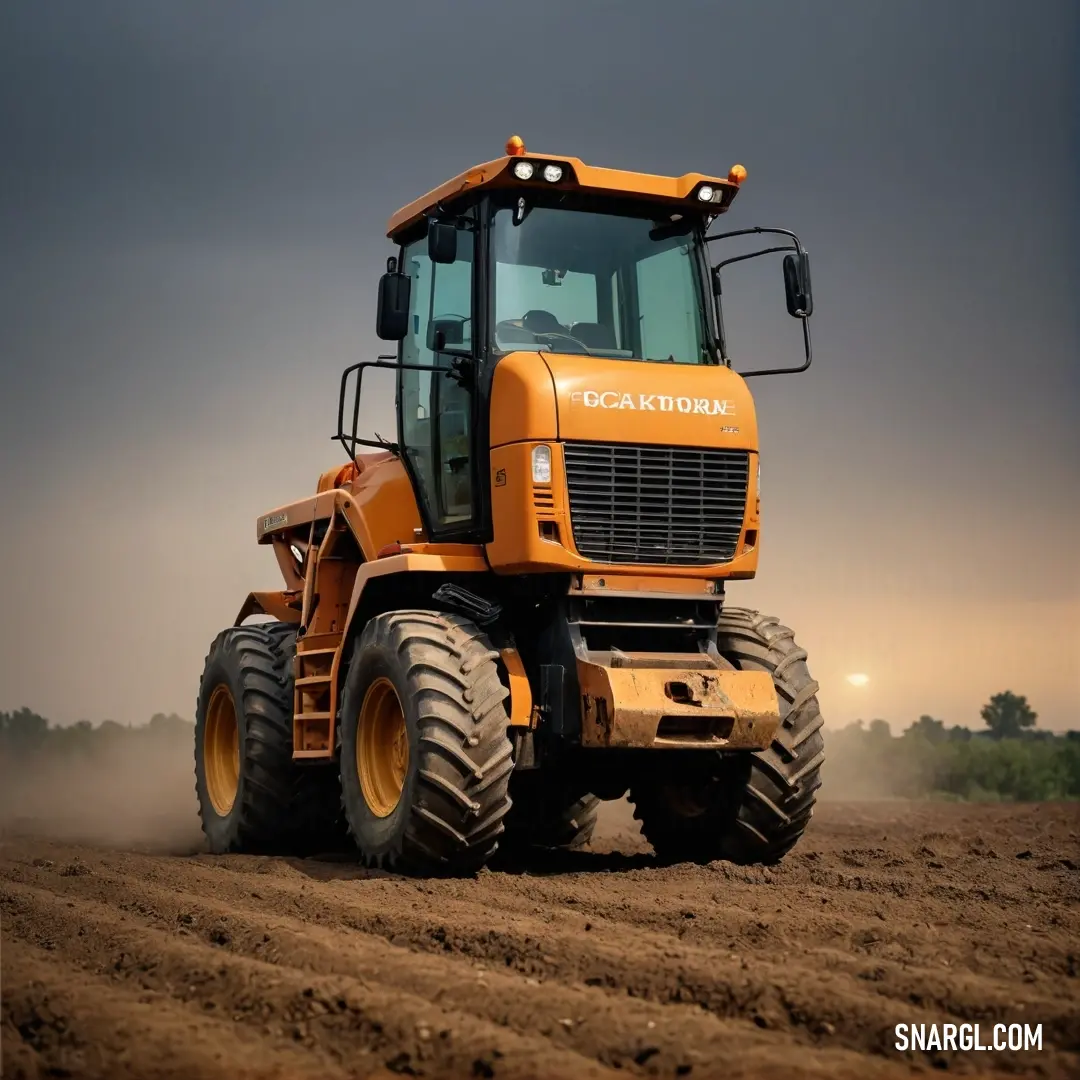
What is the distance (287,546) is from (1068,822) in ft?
25.5

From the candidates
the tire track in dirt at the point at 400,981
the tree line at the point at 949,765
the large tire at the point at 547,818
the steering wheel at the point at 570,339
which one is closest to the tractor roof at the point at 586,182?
the steering wheel at the point at 570,339

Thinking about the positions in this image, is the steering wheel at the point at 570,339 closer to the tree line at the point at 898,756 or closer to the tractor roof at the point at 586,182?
the tractor roof at the point at 586,182

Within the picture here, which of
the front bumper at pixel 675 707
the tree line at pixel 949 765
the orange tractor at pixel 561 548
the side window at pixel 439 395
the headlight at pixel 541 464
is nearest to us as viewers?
the front bumper at pixel 675 707

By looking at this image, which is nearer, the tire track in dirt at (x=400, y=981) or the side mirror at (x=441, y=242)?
the tire track in dirt at (x=400, y=981)

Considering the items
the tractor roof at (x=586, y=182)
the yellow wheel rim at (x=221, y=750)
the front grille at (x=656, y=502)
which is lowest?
the yellow wheel rim at (x=221, y=750)

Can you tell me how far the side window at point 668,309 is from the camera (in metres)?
10.4

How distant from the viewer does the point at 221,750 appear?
1302 cm

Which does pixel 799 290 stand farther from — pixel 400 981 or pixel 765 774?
pixel 400 981

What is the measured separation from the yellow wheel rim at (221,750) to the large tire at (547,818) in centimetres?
235

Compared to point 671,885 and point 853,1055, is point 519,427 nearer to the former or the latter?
point 671,885

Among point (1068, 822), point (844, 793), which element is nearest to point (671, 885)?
point (1068, 822)

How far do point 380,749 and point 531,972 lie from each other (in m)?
3.70

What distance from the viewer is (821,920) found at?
749 centimetres

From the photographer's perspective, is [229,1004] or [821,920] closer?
[229,1004]
